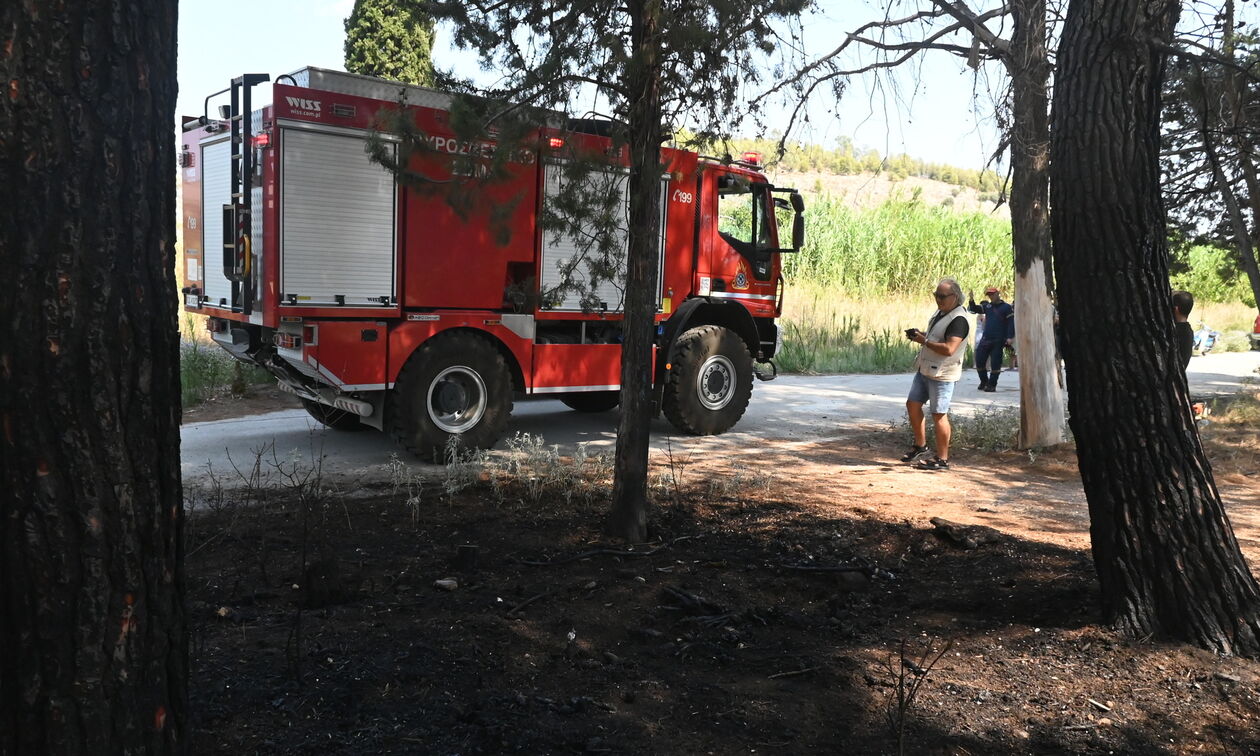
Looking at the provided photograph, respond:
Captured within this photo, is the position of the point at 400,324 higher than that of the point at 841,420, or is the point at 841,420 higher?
the point at 400,324

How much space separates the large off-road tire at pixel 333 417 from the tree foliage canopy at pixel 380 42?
7.14 m

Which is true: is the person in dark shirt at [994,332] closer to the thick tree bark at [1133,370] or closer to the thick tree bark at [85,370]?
the thick tree bark at [1133,370]

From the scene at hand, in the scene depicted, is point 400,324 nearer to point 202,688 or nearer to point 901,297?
point 202,688

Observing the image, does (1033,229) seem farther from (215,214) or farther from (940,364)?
(215,214)

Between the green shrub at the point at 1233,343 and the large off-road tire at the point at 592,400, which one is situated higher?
the green shrub at the point at 1233,343

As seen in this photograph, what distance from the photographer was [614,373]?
1036cm

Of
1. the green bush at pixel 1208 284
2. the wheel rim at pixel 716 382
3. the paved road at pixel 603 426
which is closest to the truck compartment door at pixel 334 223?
the paved road at pixel 603 426

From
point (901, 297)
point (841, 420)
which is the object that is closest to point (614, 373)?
point (841, 420)

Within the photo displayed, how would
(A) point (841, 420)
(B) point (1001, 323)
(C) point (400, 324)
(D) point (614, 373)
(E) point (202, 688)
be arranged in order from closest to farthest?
1. (E) point (202, 688)
2. (C) point (400, 324)
3. (D) point (614, 373)
4. (A) point (841, 420)
5. (B) point (1001, 323)

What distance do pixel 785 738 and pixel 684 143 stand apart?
13.2ft

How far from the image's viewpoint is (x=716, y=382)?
11.0m

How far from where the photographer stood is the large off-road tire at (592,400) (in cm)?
1194

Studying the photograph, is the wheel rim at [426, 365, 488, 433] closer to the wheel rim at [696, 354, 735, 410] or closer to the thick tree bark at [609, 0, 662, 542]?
the wheel rim at [696, 354, 735, 410]

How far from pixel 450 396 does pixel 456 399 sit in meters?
0.07
